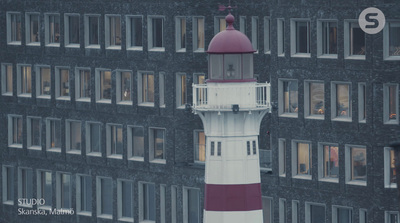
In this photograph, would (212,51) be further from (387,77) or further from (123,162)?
(123,162)

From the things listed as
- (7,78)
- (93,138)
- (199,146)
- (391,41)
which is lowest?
(199,146)

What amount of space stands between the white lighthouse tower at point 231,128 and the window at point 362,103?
2153cm

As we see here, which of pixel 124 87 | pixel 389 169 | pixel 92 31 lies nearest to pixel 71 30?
pixel 92 31

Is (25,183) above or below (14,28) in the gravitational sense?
below

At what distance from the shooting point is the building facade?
77.3m

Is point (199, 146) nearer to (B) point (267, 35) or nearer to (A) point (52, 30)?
(B) point (267, 35)

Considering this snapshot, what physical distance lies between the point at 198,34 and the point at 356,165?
13690 millimetres

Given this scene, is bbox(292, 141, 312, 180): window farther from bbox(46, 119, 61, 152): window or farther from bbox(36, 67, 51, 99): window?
bbox(36, 67, 51, 99): window

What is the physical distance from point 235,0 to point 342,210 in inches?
496

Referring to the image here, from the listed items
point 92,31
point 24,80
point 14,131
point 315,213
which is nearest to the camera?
point 315,213

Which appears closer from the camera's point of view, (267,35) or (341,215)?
(341,215)

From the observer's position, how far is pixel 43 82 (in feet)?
323

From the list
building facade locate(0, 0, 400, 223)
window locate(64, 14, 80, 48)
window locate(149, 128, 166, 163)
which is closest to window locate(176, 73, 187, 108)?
building facade locate(0, 0, 400, 223)

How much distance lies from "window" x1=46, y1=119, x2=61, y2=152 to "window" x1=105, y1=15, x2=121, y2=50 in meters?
7.15
